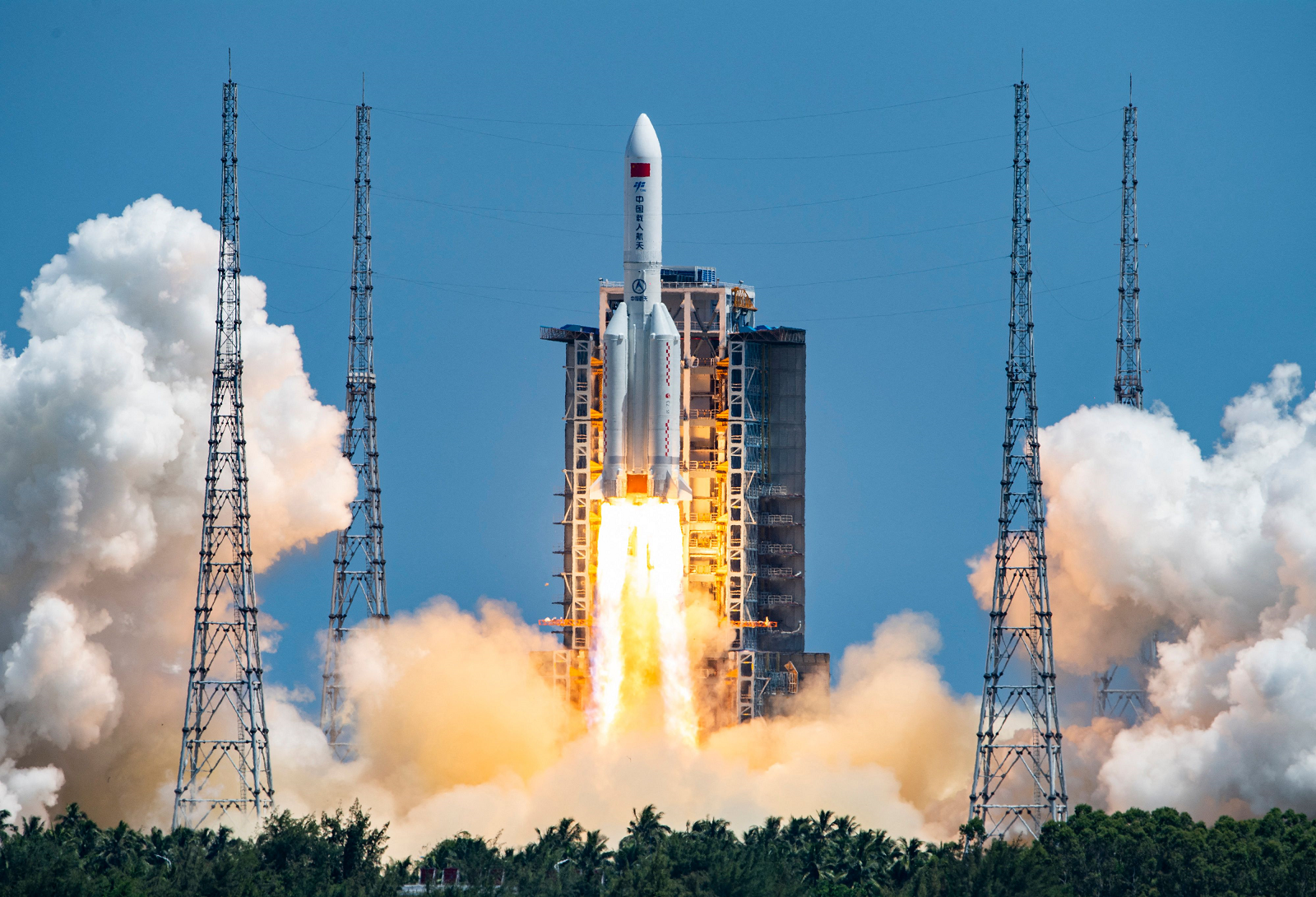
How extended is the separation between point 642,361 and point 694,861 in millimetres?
18774

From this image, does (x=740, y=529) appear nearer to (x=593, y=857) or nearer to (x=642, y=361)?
(x=642, y=361)

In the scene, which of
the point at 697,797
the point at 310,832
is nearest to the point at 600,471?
the point at 697,797

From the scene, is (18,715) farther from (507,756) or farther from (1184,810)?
(1184,810)

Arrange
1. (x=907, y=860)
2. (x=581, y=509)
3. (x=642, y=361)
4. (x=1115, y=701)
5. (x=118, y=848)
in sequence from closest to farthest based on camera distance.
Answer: (x=907, y=860)
(x=118, y=848)
(x=642, y=361)
(x=581, y=509)
(x=1115, y=701)

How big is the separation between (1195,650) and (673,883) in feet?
83.5

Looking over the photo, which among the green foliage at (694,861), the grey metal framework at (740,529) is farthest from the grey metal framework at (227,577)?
the grey metal framework at (740,529)

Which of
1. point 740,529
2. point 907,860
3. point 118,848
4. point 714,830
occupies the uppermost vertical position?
point 740,529

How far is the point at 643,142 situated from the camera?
97.4m

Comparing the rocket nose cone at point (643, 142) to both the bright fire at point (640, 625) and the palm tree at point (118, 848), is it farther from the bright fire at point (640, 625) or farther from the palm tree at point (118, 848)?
the palm tree at point (118, 848)

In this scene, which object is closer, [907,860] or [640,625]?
[907,860]

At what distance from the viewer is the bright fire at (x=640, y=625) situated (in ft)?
322

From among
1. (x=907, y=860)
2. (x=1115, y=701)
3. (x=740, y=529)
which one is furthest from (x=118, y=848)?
(x=1115, y=701)

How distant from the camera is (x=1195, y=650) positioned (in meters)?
99.8

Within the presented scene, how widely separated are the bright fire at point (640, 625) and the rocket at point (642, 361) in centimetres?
99
